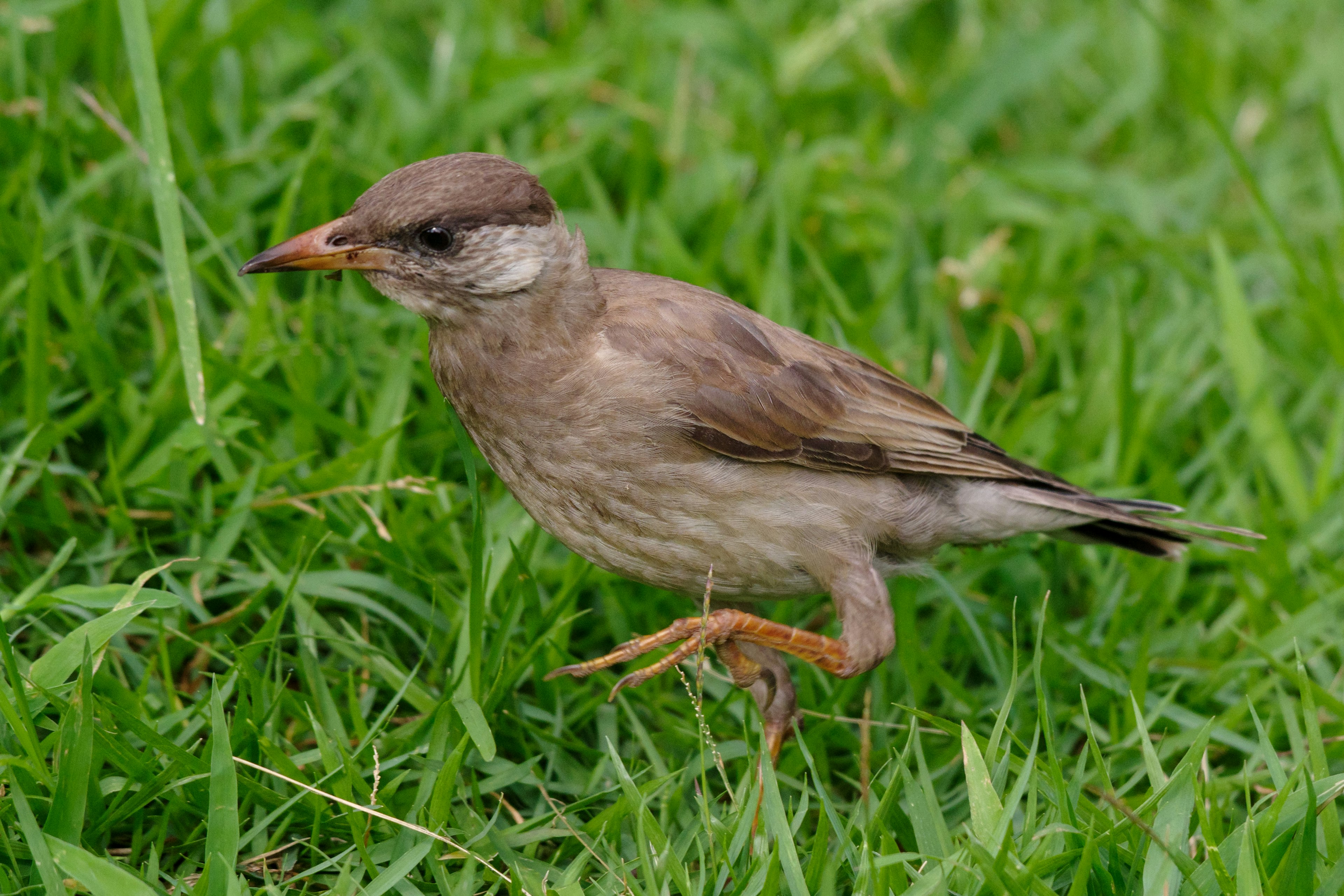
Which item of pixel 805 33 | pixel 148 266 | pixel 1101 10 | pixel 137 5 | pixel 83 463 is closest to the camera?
pixel 137 5

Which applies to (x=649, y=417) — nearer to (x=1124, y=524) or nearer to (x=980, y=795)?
(x=980, y=795)

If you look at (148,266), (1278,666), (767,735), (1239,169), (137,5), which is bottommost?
(767,735)

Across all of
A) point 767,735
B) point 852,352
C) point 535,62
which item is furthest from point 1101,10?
point 767,735

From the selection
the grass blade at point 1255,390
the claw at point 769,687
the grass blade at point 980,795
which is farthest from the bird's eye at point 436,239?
the grass blade at point 1255,390

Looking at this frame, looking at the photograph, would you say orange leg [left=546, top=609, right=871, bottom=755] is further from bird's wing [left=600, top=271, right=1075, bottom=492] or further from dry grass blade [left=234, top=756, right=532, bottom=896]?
dry grass blade [left=234, top=756, right=532, bottom=896]

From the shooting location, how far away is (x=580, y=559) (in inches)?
180

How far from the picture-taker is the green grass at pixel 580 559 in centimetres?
354

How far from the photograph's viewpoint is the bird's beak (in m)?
3.77

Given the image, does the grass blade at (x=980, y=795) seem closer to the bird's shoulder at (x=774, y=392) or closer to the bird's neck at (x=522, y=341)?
the bird's shoulder at (x=774, y=392)

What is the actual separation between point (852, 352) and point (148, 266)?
8.63 feet

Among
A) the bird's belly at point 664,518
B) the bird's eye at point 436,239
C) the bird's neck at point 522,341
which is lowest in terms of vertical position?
the bird's belly at point 664,518

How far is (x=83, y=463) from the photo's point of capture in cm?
464

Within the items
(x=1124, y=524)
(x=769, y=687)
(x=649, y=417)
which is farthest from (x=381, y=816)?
(x=1124, y=524)

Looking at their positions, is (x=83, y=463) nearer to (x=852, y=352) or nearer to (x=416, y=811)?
(x=416, y=811)
